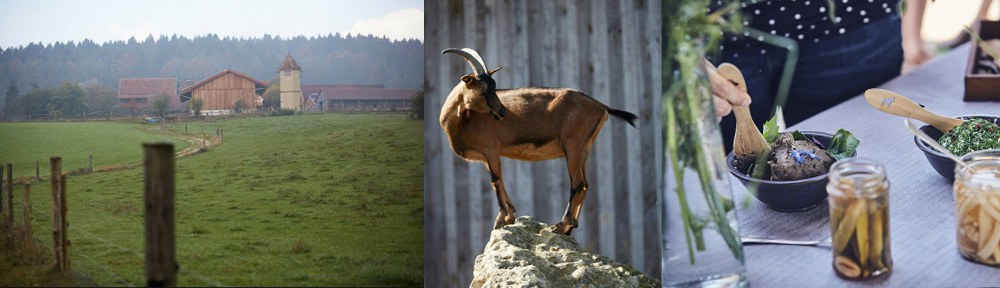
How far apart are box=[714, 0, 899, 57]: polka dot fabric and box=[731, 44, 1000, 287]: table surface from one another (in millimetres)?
322

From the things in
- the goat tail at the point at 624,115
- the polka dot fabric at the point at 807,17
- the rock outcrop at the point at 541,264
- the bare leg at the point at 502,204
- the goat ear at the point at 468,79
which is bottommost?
the rock outcrop at the point at 541,264

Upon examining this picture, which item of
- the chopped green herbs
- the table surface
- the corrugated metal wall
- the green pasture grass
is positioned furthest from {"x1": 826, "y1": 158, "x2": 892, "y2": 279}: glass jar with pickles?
the green pasture grass

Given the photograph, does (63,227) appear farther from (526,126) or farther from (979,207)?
(979,207)

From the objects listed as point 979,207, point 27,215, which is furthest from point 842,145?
point 27,215

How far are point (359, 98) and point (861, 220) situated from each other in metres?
2.60

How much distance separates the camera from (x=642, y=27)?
4.82 metres

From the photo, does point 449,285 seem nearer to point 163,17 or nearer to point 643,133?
point 643,133

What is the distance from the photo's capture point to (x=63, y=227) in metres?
4.36

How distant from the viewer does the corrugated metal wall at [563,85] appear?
15.8ft

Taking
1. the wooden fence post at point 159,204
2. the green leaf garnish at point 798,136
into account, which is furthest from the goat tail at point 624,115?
the wooden fence post at point 159,204

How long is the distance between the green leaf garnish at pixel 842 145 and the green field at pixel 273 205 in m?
2.11

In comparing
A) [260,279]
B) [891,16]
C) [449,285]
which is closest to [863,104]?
[891,16]

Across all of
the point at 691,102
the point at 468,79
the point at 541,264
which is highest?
the point at 468,79

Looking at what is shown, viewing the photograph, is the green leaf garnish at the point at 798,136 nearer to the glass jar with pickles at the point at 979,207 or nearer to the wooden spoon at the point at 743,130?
the wooden spoon at the point at 743,130
